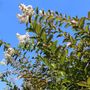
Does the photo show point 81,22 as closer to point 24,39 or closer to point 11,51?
point 24,39

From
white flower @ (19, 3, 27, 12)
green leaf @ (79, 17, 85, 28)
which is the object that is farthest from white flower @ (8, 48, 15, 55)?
green leaf @ (79, 17, 85, 28)

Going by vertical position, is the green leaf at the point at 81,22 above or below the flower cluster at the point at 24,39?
below

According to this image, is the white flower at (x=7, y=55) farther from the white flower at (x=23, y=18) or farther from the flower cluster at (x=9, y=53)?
the white flower at (x=23, y=18)

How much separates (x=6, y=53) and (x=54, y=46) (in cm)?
126

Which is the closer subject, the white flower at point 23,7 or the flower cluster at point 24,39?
the white flower at point 23,7

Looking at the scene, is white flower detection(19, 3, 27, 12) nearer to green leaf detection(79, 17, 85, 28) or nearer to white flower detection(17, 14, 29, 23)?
white flower detection(17, 14, 29, 23)

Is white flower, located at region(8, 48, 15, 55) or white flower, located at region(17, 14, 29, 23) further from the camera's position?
white flower, located at region(8, 48, 15, 55)

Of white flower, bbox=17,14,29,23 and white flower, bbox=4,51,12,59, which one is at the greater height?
white flower, bbox=17,14,29,23

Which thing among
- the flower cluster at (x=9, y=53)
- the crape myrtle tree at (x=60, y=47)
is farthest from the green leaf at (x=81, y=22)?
the flower cluster at (x=9, y=53)

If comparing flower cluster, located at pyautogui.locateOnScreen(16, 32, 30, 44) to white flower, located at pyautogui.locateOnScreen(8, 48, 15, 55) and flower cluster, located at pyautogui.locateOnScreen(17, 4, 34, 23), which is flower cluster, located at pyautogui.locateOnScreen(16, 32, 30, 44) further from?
white flower, located at pyautogui.locateOnScreen(8, 48, 15, 55)

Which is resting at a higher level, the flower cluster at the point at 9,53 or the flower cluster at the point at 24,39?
the flower cluster at the point at 9,53

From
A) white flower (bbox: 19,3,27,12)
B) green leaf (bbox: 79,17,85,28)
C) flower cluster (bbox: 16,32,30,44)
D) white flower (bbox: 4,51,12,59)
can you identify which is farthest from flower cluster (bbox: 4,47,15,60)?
green leaf (bbox: 79,17,85,28)

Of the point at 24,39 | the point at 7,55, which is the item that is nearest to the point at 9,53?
the point at 7,55

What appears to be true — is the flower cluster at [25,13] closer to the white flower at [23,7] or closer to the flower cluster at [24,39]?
the white flower at [23,7]
